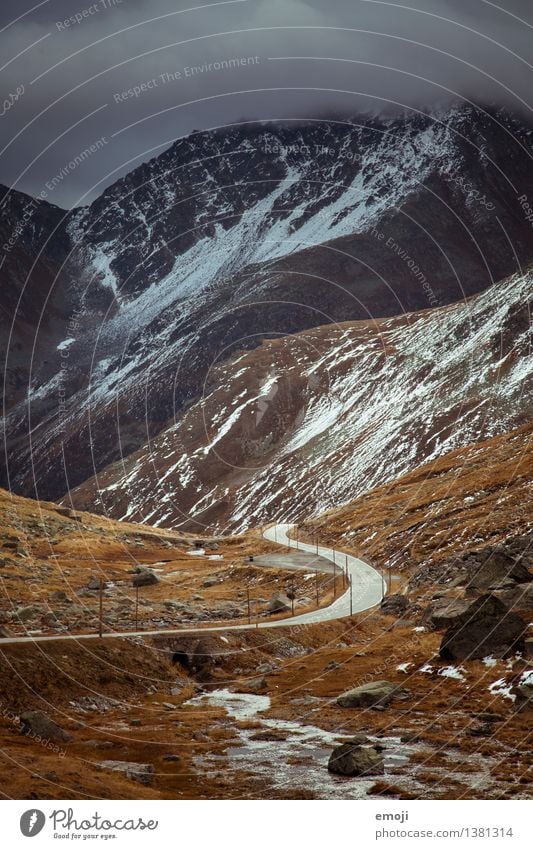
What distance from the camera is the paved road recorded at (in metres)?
58.3

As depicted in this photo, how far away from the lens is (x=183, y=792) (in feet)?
116

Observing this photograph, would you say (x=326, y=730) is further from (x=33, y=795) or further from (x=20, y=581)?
(x=20, y=581)

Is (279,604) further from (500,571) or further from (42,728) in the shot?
(42,728)

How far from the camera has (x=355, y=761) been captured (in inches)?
1517

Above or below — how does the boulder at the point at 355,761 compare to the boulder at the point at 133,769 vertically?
above

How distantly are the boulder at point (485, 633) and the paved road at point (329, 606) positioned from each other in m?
18.4

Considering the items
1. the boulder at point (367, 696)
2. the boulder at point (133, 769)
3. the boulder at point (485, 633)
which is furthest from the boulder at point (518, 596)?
the boulder at point (133, 769)

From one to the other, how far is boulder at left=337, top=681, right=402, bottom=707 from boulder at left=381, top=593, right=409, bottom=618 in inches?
1288

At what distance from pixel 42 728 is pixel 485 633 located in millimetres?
28099

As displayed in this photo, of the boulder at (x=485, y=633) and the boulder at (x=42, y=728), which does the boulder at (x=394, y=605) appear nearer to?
the boulder at (x=485, y=633)

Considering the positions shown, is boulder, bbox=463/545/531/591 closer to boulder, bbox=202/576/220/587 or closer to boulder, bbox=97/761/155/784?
boulder, bbox=97/761/155/784

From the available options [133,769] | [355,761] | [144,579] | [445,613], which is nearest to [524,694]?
[355,761]

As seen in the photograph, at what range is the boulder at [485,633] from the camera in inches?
2194

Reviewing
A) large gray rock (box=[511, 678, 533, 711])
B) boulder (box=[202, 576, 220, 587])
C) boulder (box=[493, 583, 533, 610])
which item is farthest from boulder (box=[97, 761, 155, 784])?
boulder (box=[202, 576, 220, 587])
